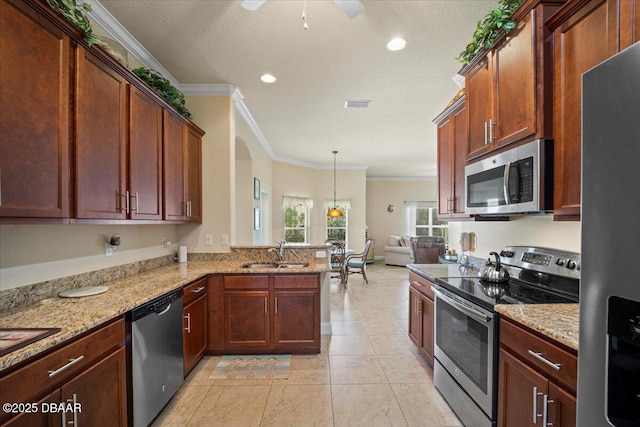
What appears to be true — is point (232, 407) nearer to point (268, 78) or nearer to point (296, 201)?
point (268, 78)

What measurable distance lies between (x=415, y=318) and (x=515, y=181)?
175 centimetres

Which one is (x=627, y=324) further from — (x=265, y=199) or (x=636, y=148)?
(x=265, y=199)

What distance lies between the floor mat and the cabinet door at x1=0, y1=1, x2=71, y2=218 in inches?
74.4

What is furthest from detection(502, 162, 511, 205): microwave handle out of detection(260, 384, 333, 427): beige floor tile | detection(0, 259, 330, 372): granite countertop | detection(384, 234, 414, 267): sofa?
detection(384, 234, 414, 267): sofa

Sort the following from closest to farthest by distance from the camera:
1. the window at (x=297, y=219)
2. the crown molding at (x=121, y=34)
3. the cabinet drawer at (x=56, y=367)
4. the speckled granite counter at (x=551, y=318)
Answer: the cabinet drawer at (x=56, y=367)
the speckled granite counter at (x=551, y=318)
the crown molding at (x=121, y=34)
the window at (x=297, y=219)

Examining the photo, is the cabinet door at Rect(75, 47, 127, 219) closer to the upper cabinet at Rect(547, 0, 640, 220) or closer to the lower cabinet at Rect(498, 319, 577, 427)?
the lower cabinet at Rect(498, 319, 577, 427)

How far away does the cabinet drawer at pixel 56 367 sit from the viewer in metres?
1.04

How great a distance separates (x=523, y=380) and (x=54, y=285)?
2.71 meters

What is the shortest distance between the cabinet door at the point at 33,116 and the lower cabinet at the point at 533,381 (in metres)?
2.39

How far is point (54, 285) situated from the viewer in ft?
5.90

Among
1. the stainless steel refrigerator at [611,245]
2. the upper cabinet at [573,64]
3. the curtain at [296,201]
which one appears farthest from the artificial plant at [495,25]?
the curtain at [296,201]

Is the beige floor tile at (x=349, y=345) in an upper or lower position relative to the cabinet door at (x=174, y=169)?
lower

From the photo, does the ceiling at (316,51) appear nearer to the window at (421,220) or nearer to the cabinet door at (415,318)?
the cabinet door at (415,318)

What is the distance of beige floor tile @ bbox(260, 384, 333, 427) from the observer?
201 cm
